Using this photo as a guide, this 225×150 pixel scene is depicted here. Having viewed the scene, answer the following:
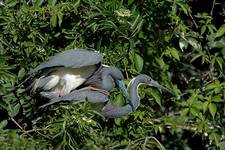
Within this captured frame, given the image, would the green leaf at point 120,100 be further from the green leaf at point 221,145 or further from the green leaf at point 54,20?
the green leaf at point 221,145

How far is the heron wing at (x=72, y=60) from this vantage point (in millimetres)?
3311

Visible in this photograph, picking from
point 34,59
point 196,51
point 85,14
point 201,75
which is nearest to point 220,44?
point 196,51

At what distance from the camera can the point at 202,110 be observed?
4258 millimetres

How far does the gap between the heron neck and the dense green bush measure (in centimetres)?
12

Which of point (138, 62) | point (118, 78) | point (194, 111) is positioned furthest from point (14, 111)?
point (194, 111)

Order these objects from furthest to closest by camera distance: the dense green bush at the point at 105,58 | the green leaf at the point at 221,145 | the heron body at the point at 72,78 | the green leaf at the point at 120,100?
the green leaf at the point at 221,145 < the green leaf at the point at 120,100 < the heron body at the point at 72,78 < the dense green bush at the point at 105,58

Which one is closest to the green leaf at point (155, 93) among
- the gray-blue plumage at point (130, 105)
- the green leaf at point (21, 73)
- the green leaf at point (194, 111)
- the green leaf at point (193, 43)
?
the gray-blue plumage at point (130, 105)

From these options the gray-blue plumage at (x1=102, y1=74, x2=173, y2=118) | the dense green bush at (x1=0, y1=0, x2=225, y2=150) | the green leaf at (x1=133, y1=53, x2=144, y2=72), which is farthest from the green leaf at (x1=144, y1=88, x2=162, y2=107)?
the gray-blue plumage at (x1=102, y1=74, x2=173, y2=118)

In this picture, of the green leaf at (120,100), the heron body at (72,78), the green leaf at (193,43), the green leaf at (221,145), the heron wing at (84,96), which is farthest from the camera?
the green leaf at (193,43)

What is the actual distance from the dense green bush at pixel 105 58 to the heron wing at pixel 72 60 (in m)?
0.19

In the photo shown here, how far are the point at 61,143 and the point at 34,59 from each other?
0.80 metres

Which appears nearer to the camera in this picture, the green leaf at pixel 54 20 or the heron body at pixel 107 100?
the heron body at pixel 107 100

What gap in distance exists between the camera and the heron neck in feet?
11.5

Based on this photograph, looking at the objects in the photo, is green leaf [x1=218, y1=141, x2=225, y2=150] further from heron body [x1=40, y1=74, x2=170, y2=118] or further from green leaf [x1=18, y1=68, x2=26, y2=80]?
green leaf [x1=18, y1=68, x2=26, y2=80]
